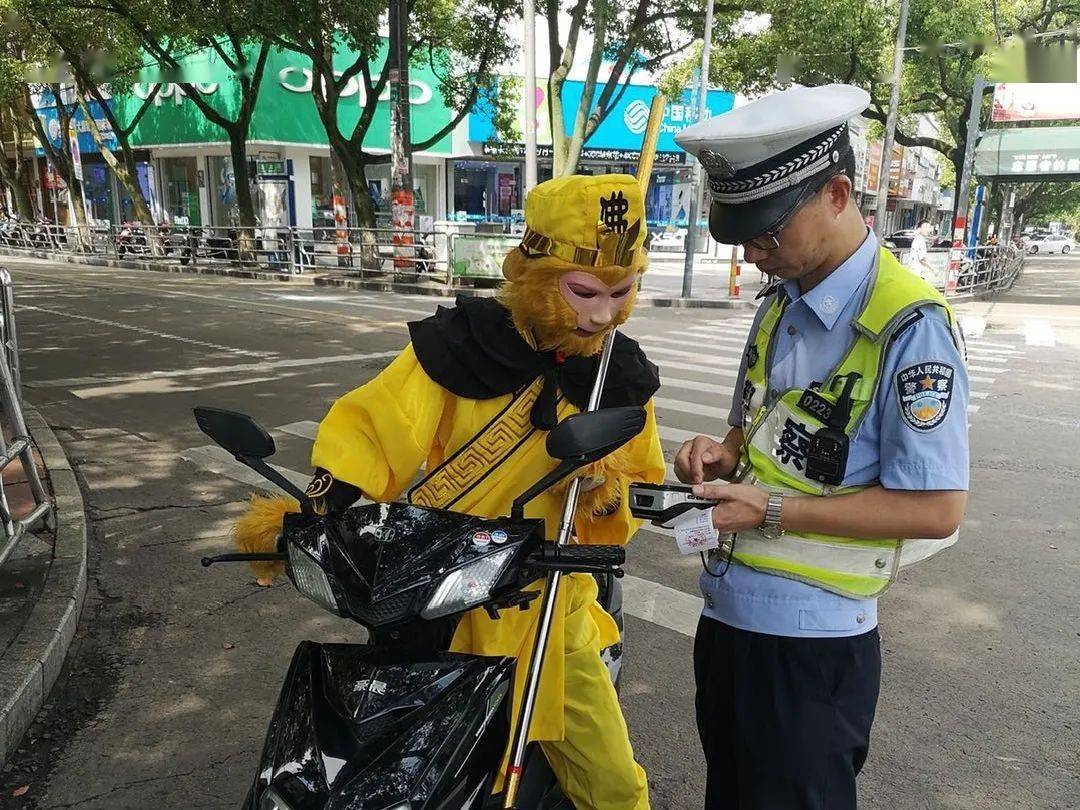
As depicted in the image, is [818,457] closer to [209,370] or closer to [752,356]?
[752,356]

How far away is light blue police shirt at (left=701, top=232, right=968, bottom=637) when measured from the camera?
1.46 meters

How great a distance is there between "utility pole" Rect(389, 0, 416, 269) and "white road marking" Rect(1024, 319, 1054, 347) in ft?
38.6

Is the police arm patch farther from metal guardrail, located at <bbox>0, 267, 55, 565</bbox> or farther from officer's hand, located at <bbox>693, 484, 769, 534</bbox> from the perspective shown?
metal guardrail, located at <bbox>0, 267, 55, 565</bbox>

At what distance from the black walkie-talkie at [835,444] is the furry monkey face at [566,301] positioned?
58 cm

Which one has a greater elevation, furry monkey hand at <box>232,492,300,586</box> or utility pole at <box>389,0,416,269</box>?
utility pole at <box>389,0,416,269</box>

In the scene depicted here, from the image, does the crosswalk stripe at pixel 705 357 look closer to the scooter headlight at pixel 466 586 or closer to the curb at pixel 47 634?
the curb at pixel 47 634

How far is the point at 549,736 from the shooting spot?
1791 millimetres

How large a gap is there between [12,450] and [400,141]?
1419 centimetres

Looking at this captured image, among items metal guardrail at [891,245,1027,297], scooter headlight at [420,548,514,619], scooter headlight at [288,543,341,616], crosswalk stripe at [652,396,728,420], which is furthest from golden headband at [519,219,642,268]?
metal guardrail at [891,245,1027,297]

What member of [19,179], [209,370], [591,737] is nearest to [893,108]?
[209,370]

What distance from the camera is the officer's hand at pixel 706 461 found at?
1.89 meters

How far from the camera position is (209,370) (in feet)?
29.2

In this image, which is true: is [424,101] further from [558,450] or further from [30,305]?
[558,450]

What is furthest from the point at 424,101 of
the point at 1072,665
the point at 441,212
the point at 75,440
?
the point at 1072,665
